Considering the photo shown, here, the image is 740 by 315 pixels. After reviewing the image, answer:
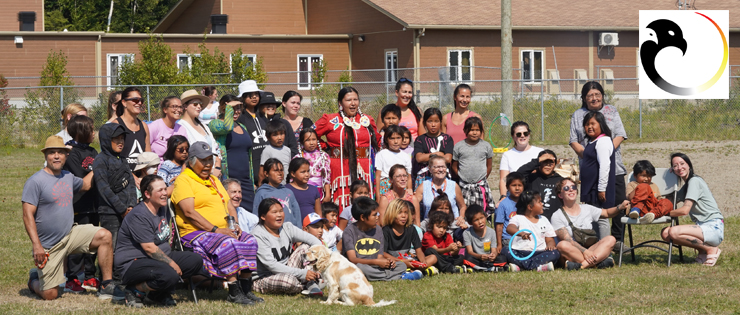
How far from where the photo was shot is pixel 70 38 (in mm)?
30047

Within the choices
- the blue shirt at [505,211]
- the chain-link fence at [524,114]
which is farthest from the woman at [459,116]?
the chain-link fence at [524,114]

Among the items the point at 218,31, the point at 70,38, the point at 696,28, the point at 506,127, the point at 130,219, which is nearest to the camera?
the point at 130,219

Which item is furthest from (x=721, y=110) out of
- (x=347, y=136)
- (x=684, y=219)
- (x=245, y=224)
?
(x=245, y=224)

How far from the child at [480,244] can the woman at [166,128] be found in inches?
121

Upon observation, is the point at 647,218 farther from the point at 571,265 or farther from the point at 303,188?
the point at 303,188

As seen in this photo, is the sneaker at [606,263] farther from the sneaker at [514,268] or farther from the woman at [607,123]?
the sneaker at [514,268]

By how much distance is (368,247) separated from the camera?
7.79 meters

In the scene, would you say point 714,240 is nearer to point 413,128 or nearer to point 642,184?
point 642,184

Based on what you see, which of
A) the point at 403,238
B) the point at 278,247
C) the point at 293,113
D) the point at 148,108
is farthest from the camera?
the point at 148,108

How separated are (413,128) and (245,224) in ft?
8.72

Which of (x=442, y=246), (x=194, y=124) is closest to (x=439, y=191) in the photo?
(x=442, y=246)

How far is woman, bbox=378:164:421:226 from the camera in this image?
8.61 meters

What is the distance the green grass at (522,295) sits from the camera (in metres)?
6.46

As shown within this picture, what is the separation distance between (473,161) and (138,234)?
155 inches
